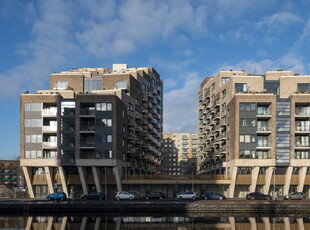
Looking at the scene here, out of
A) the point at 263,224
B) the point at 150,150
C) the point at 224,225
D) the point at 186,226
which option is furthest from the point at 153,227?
the point at 150,150

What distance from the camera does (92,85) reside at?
10238 centimetres

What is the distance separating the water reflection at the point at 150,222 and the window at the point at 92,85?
48.5 meters

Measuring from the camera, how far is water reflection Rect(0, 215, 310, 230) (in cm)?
4953

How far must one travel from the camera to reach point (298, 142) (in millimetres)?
84875

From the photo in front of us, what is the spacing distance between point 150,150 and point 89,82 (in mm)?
33388

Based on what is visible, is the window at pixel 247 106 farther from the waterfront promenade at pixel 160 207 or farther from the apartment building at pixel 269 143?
the waterfront promenade at pixel 160 207

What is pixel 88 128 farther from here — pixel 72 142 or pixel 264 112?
pixel 264 112

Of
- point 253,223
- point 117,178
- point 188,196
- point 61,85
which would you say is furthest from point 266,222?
point 61,85

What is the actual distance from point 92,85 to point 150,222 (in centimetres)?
5637

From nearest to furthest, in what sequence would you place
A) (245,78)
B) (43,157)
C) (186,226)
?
(186,226) < (43,157) < (245,78)

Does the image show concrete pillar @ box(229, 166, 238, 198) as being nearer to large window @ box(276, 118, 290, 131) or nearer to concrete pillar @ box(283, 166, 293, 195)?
concrete pillar @ box(283, 166, 293, 195)

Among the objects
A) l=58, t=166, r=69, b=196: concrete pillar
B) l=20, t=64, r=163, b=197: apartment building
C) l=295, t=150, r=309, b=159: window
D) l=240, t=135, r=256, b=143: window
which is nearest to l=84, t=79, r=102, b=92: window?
l=20, t=64, r=163, b=197: apartment building

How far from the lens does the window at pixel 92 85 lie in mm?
102231

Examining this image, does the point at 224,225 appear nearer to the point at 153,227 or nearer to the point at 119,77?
the point at 153,227
